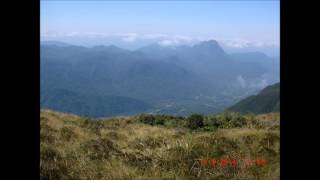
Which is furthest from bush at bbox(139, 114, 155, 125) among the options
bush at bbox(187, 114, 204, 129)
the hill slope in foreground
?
the hill slope in foreground

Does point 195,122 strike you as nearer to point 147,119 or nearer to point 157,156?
point 147,119

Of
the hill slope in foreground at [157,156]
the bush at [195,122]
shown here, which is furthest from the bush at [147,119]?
the hill slope in foreground at [157,156]

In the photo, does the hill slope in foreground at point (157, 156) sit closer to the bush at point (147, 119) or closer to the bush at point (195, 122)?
the bush at point (195, 122)

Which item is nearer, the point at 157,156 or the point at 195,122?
the point at 157,156

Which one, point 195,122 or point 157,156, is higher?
point 195,122

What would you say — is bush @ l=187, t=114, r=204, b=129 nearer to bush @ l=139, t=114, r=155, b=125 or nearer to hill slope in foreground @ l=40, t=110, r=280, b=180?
bush @ l=139, t=114, r=155, b=125

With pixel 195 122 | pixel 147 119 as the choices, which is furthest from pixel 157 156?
pixel 147 119

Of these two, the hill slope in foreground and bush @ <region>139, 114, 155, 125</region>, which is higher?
bush @ <region>139, 114, 155, 125</region>

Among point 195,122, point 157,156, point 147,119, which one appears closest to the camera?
point 157,156

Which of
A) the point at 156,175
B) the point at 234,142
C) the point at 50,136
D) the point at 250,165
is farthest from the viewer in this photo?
the point at 50,136

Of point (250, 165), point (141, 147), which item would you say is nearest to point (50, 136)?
point (141, 147)
